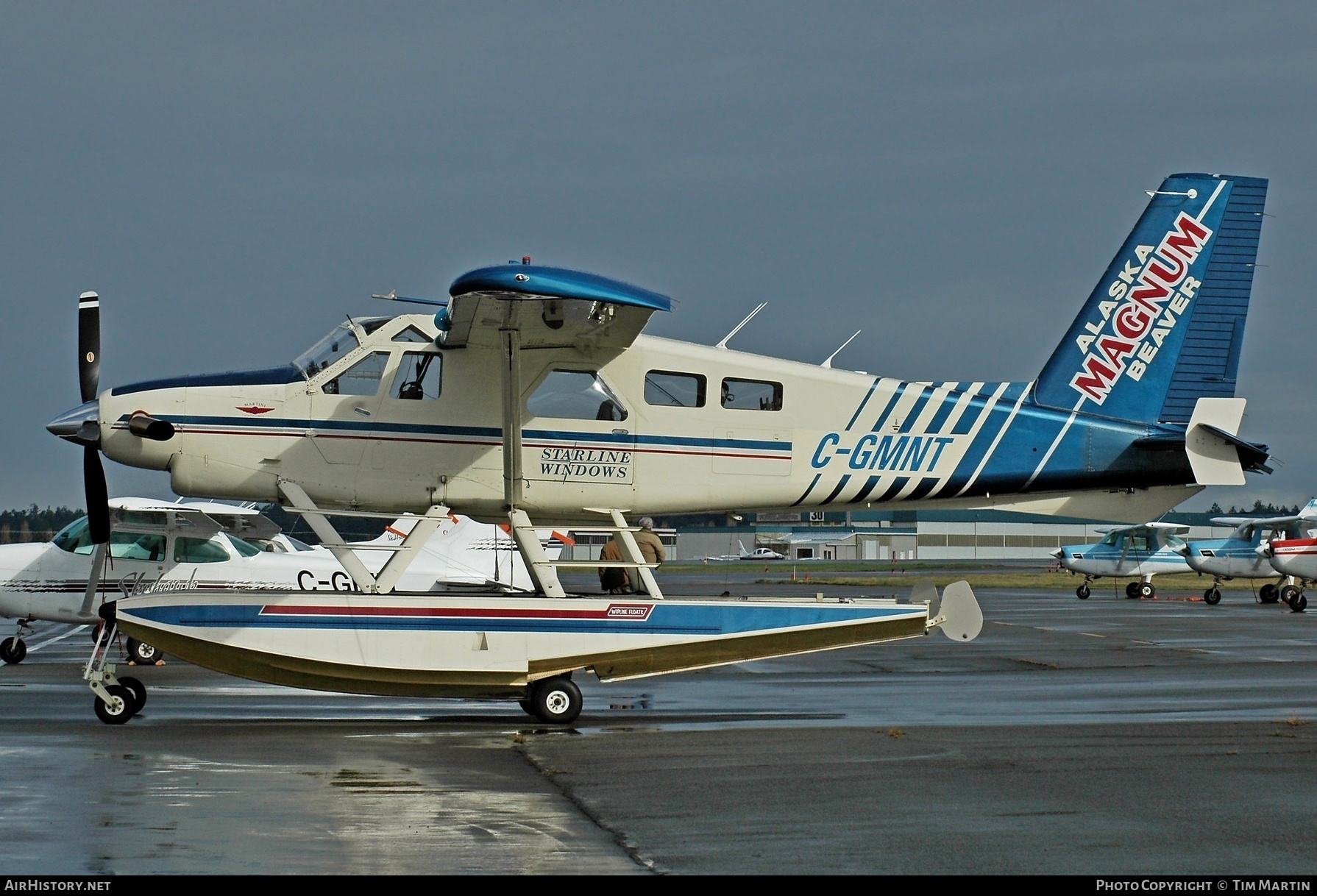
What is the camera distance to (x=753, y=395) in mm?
11430

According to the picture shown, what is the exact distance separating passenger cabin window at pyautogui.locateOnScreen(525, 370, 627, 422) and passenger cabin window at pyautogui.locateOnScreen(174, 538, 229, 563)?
8.25 meters

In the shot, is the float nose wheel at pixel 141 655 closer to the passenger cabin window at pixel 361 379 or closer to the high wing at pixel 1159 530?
the passenger cabin window at pixel 361 379

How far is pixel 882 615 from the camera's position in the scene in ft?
36.3

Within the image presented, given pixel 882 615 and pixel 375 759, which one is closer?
pixel 375 759

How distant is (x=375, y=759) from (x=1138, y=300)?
806cm

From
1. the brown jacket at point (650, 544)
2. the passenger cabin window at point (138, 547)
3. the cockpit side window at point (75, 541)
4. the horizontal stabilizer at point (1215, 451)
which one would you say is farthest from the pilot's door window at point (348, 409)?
the cockpit side window at point (75, 541)

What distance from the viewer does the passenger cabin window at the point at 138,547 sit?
17203 millimetres

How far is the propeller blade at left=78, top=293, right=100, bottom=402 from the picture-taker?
11.2m

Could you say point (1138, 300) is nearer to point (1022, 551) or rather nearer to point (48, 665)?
point (48, 665)

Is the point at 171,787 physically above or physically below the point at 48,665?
above

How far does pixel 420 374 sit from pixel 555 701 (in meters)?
2.98

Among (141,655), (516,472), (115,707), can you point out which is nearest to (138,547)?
(141,655)

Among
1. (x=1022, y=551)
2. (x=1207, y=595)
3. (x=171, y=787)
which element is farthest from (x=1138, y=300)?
(x=1022, y=551)

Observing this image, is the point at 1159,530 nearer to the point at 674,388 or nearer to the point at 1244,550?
the point at 1244,550
